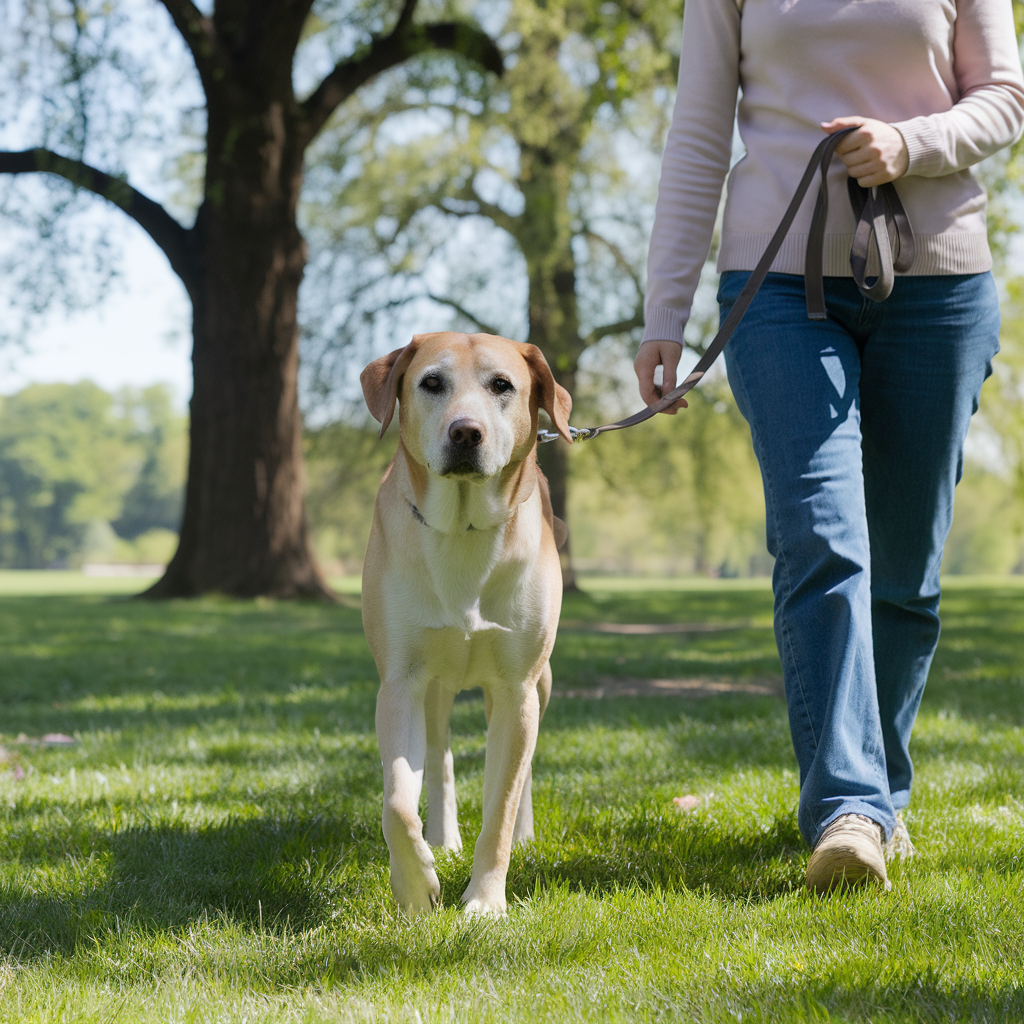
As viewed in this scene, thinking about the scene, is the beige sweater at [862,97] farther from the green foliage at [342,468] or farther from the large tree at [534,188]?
the green foliage at [342,468]

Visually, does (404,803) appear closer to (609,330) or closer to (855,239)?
(855,239)

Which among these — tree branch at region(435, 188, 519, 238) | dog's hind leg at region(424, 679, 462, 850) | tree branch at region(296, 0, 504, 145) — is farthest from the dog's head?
tree branch at region(435, 188, 519, 238)

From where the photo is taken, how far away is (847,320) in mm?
2893

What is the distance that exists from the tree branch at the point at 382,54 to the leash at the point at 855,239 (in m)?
12.8

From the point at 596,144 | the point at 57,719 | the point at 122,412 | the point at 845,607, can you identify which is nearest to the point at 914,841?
the point at 845,607

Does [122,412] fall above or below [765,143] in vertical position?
above

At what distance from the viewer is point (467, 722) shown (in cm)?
552

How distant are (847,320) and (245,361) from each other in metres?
12.3

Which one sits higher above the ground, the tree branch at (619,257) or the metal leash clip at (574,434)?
the tree branch at (619,257)

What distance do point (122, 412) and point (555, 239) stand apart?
316ft

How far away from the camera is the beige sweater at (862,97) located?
2793mm

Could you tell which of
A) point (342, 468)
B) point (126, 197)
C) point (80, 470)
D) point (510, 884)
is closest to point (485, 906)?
point (510, 884)

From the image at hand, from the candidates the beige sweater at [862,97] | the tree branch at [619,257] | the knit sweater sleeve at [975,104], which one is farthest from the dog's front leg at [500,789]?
the tree branch at [619,257]

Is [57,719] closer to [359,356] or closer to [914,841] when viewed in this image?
[914,841]
